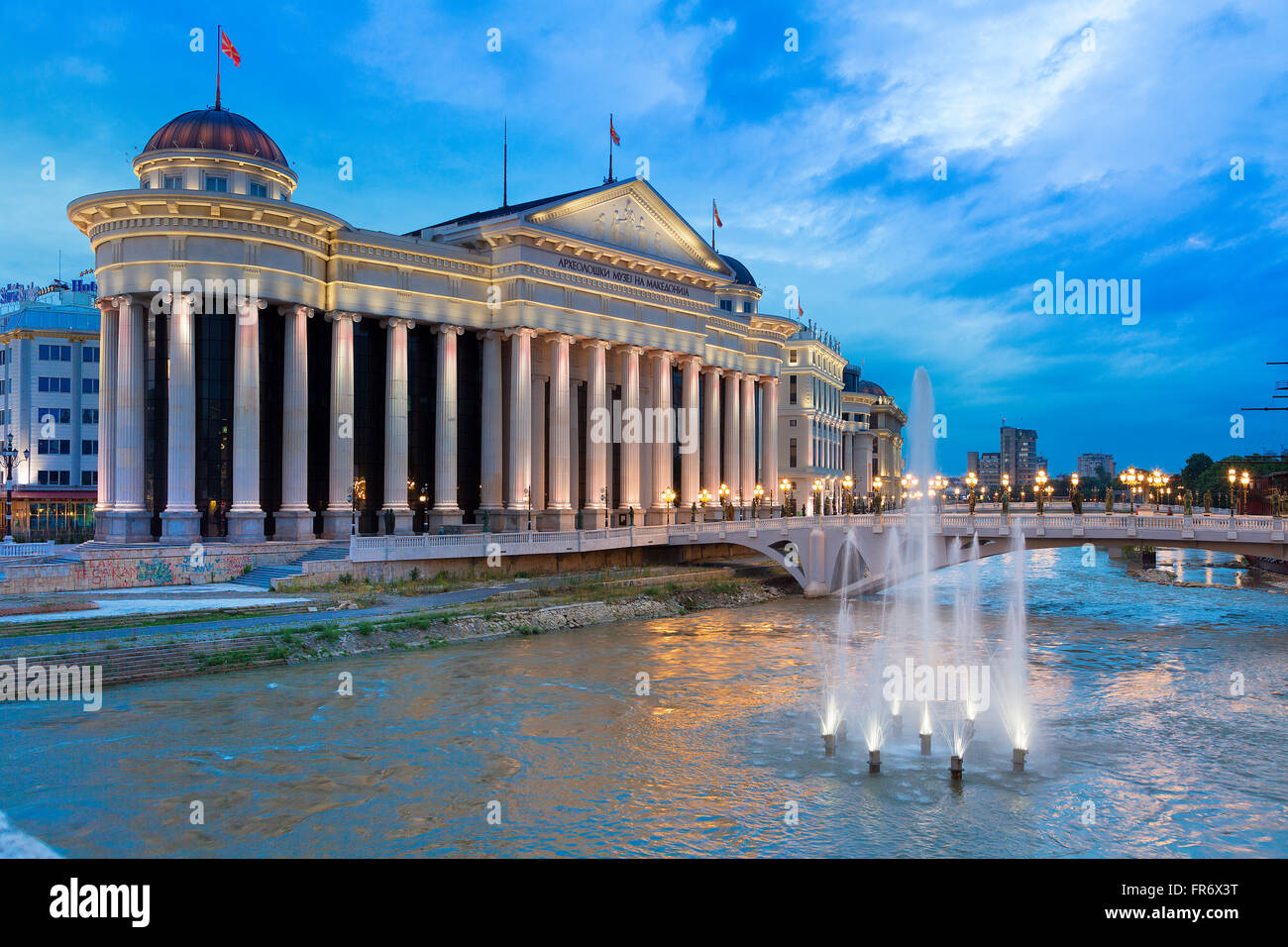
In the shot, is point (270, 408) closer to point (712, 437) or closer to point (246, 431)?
point (246, 431)

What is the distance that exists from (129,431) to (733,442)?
166ft

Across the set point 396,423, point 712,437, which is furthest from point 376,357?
point 712,437

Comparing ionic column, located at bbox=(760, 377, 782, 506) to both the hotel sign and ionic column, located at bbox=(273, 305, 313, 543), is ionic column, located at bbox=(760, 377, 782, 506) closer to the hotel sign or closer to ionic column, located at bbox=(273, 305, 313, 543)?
the hotel sign

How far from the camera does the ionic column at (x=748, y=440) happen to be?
291ft

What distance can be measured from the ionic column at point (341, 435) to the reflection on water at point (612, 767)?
21195 millimetres

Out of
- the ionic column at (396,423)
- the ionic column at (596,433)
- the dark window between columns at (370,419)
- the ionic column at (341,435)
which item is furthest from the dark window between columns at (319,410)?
the ionic column at (596,433)

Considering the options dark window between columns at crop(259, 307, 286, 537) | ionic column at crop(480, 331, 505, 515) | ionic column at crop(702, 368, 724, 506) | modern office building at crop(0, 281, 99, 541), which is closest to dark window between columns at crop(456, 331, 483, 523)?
ionic column at crop(480, 331, 505, 515)

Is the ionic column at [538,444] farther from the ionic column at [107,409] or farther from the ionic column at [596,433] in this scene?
the ionic column at [107,409]

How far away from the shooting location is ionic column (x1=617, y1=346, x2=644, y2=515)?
76.1m
